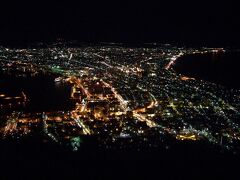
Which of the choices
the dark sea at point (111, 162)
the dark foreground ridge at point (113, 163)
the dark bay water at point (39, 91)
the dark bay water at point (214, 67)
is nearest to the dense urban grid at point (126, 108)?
the dark bay water at point (39, 91)

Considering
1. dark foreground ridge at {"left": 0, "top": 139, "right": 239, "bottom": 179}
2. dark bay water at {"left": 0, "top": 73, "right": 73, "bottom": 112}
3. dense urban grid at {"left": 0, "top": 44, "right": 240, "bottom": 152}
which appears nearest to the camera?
dark foreground ridge at {"left": 0, "top": 139, "right": 239, "bottom": 179}

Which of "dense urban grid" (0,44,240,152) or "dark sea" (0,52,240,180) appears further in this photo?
"dense urban grid" (0,44,240,152)

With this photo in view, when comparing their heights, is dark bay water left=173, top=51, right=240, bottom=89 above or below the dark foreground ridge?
below

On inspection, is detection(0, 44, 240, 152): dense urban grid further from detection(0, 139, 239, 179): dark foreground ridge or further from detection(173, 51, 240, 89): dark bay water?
detection(173, 51, 240, 89): dark bay water

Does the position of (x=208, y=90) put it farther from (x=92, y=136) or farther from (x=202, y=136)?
(x=92, y=136)

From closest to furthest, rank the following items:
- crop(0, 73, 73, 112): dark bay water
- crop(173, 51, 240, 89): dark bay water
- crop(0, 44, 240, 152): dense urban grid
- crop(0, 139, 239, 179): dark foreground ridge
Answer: crop(0, 139, 239, 179): dark foreground ridge
crop(0, 44, 240, 152): dense urban grid
crop(0, 73, 73, 112): dark bay water
crop(173, 51, 240, 89): dark bay water

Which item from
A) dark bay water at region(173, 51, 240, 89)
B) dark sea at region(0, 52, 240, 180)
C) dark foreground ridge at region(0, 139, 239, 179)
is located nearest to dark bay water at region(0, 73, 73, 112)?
dark sea at region(0, 52, 240, 180)

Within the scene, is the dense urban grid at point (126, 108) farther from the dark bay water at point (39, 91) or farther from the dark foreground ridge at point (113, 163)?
the dark foreground ridge at point (113, 163)
